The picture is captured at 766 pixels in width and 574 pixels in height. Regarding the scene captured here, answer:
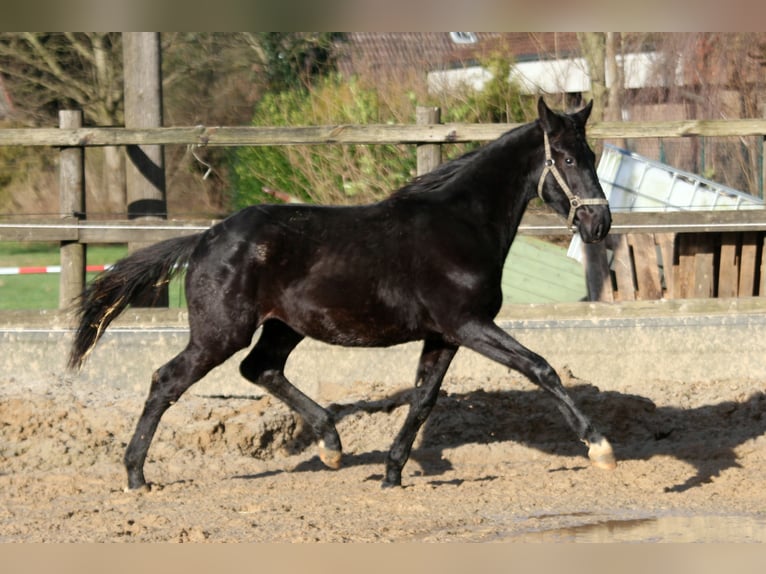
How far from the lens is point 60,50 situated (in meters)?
20.8

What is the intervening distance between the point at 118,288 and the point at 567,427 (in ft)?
10.8

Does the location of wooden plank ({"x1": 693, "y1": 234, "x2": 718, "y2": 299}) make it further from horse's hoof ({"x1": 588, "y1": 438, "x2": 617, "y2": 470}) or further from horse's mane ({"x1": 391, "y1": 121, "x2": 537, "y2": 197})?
horse's hoof ({"x1": 588, "y1": 438, "x2": 617, "y2": 470})

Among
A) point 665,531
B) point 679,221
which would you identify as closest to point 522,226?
point 679,221

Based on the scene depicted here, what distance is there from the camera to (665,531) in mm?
5141

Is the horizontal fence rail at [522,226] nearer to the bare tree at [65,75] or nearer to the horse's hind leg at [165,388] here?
the horse's hind leg at [165,388]

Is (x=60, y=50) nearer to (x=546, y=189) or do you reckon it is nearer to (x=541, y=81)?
(x=541, y=81)

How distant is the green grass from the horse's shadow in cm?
570

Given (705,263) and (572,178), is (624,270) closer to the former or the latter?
(705,263)

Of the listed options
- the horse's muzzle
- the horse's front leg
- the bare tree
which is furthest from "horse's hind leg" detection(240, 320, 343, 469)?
the bare tree

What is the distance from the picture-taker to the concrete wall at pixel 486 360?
891 cm

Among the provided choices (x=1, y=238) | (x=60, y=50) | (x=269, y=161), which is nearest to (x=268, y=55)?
(x=60, y=50)

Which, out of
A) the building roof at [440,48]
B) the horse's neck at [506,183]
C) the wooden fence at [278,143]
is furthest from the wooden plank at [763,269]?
the building roof at [440,48]

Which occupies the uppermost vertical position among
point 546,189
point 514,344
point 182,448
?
point 546,189

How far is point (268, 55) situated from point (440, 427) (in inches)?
640
